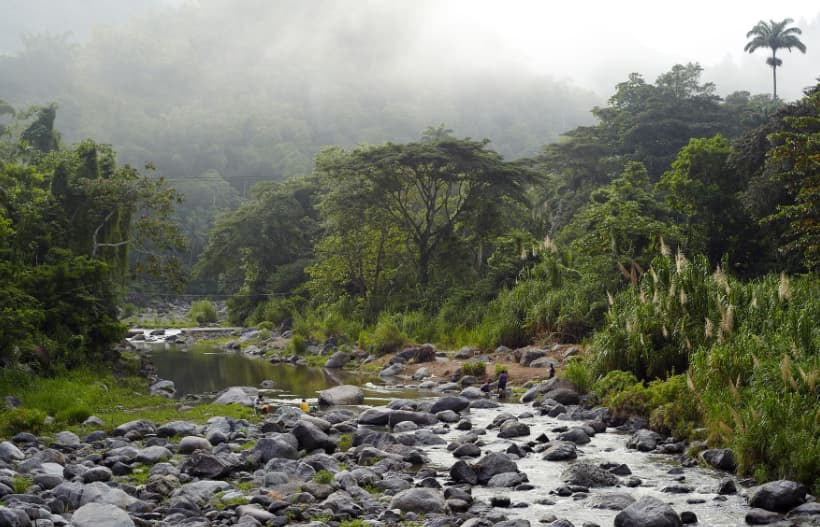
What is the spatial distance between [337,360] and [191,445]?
1543 centimetres

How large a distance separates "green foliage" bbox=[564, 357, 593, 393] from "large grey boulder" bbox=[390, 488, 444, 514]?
Result: 782 centimetres

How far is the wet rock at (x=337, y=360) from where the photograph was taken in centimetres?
2680

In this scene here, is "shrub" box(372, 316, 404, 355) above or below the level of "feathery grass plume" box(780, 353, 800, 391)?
below

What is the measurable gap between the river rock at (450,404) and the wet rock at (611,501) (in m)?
6.80

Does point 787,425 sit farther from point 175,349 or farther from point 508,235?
point 175,349

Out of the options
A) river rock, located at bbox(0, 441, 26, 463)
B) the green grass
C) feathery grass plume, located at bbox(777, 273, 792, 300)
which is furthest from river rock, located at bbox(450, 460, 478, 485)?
feathery grass plume, located at bbox(777, 273, 792, 300)

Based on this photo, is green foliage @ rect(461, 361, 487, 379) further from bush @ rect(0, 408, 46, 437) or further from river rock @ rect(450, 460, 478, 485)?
bush @ rect(0, 408, 46, 437)

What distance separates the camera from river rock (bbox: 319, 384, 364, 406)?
1722cm

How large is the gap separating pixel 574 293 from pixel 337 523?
1635 cm

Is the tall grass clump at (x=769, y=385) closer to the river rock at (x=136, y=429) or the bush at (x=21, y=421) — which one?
the river rock at (x=136, y=429)

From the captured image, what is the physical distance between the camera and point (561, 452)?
11.1 metres

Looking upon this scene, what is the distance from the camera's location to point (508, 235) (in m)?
32.3

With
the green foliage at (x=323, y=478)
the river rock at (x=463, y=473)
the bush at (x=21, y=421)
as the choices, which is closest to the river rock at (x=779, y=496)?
the river rock at (x=463, y=473)

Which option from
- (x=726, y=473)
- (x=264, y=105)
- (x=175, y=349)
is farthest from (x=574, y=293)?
(x=264, y=105)
